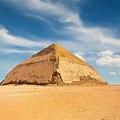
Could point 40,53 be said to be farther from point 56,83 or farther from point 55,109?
point 55,109

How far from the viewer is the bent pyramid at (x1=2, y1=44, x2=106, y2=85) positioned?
178ft

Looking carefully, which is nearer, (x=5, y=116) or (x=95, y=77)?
(x=5, y=116)

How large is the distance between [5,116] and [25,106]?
231 cm

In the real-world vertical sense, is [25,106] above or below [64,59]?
below

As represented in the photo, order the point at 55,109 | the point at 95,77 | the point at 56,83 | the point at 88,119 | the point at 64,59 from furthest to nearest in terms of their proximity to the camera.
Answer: the point at 95,77
the point at 64,59
the point at 56,83
the point at 55,109
the point at 88,119

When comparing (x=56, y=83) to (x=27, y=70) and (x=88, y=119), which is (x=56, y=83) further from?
(x=88, y=119)

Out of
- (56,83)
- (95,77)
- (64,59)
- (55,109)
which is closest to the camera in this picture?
(55,109)

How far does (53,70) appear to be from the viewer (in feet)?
183

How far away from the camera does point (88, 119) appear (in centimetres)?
1098

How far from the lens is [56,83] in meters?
51.1

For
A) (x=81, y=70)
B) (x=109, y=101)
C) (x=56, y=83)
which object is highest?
(x=81, y=70)

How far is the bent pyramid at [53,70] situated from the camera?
54312mm

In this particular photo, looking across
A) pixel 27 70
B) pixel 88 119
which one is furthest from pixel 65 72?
pixel 88 119

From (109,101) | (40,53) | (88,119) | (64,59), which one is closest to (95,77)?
(64,59)
